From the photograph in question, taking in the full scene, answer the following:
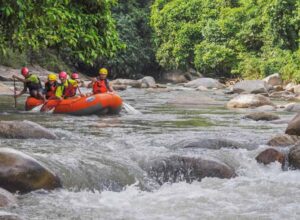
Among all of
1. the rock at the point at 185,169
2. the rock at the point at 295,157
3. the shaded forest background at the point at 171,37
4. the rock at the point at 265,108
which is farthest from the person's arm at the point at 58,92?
the rock at the point at 295,157

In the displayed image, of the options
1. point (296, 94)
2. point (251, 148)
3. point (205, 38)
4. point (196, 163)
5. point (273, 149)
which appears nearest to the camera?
point (196, 163)

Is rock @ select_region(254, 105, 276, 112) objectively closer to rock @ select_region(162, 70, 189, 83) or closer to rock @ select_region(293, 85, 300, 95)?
rock @ select_region(293, 85, 300, 95)

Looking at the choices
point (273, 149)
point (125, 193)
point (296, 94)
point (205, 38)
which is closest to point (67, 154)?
point (125, 193)

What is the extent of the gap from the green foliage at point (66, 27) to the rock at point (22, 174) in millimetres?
3209

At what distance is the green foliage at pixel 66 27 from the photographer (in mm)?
8812

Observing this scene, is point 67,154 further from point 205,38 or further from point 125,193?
point 205,38

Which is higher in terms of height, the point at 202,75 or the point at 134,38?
the point at 134,38

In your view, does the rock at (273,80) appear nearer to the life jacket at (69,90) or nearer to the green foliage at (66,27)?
the life jacket at (69,90)

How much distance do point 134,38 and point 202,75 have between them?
5.03 metres

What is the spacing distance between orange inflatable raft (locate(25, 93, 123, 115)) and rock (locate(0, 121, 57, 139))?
13.7ft

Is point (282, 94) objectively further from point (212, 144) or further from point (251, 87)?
point (212, 144)

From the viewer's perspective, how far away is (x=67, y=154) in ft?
23.2

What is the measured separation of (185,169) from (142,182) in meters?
0.63

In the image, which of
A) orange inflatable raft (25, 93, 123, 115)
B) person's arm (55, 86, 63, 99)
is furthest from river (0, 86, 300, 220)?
person's arm (55, 86, 63, 99)
